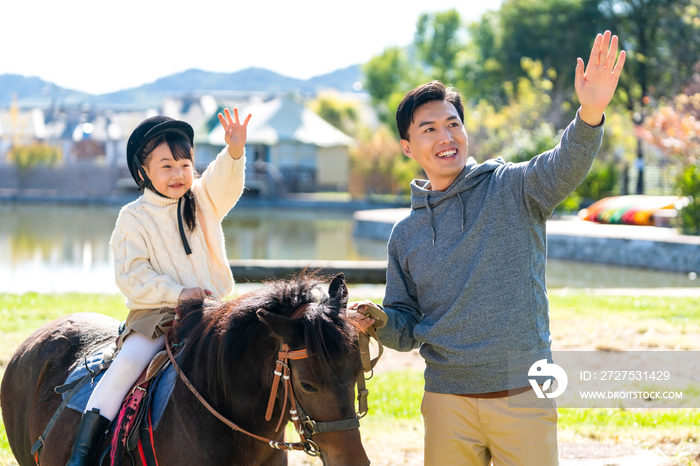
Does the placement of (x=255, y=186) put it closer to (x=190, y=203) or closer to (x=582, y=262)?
(x=582, y=262)

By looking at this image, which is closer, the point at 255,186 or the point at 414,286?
the point at 414,286

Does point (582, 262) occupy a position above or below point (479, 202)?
below

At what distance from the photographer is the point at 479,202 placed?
2576 mm

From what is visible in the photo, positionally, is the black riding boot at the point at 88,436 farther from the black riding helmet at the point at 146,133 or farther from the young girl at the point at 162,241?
the black riding helmet at the point at 146,133

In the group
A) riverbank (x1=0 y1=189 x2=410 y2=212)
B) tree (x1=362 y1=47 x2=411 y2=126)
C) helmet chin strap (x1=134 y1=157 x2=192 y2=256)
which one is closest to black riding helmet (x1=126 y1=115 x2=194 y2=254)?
helmet chin strap (x1=134 y1=157 x2=192 y2=256)

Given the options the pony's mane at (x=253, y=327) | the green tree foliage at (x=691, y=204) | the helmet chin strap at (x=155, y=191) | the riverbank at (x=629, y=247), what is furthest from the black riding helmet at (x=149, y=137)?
the green tree foliage at (x=691, y=204)

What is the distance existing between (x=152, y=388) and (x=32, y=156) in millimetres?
43901

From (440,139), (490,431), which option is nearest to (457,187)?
(440,139)

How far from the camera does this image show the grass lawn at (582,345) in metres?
4.30

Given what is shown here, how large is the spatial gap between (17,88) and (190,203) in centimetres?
6188

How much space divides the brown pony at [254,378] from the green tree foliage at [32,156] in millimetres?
43198

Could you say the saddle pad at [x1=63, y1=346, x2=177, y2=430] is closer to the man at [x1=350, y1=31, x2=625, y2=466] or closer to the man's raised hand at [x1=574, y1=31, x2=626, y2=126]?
the man at [x1=350, y1=31, x2=625, y2=466]

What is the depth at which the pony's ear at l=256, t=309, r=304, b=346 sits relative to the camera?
2043mm

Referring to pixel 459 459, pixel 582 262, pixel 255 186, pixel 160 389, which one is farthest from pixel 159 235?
pixel 255 186
